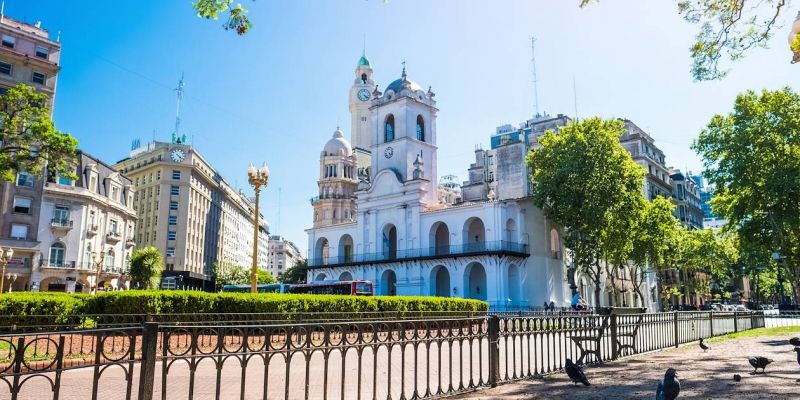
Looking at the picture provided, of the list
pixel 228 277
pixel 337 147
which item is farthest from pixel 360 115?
pixel 228 277

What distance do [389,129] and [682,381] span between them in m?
45.2

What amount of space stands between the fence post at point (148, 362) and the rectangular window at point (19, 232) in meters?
46.7

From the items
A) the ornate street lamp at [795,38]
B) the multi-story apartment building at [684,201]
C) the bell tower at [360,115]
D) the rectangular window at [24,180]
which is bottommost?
the ornate street lamp at [795,38]

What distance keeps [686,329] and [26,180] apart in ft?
155

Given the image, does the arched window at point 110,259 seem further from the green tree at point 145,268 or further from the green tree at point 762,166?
the green tree at point 762,166

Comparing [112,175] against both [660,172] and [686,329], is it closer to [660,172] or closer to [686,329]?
[686,329]

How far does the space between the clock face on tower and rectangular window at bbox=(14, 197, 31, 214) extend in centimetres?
2653

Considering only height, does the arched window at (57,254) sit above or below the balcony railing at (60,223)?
below

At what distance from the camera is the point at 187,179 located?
69500mm

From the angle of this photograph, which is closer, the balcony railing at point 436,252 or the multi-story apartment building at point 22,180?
the multi-story apartment building at point 22,180

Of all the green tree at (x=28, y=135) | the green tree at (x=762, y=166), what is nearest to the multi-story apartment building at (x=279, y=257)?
the green tree at (x=762, y=166)

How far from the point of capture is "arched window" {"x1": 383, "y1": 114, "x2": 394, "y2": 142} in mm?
51994

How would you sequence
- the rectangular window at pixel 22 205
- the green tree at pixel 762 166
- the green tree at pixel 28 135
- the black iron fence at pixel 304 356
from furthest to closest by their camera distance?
the rectangular window at pixel 22 205 → the green tree at pixel 762 166 → the green tree at pixel 28 135 → the black iron fence at pixel 304 356

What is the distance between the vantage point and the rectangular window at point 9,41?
43.0 metres
